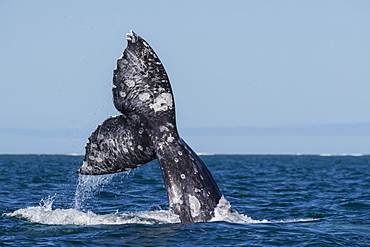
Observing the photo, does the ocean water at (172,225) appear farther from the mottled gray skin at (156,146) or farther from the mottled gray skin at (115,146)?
the mottled gray skin at (115,146)

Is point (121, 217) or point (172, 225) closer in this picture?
point (172, 225)

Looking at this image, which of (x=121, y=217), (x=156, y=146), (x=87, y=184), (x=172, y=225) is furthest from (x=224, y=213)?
(x=87, y=184)

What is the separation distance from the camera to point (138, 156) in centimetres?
980

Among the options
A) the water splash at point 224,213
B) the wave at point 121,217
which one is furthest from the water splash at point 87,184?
the water splash at point 224,213

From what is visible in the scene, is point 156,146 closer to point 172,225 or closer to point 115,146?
point 115,146

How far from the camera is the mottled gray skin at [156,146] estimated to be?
9602 millimetres

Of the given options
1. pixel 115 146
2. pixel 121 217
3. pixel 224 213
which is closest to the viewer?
pixel 115 146

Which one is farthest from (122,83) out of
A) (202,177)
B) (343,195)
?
(343,195)

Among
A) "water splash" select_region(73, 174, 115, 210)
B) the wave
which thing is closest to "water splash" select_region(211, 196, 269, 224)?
the wave

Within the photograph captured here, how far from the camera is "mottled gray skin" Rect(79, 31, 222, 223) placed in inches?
378

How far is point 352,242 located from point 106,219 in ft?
14.2

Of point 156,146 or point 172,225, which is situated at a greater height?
point 156,146

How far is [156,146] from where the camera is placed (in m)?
Result: 9.77

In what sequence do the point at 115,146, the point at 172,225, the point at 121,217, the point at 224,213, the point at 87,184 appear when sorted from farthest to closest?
the point at 121,217, the point at 87,184, the point at 224,213, the point at 172,225, the point at 115,146
